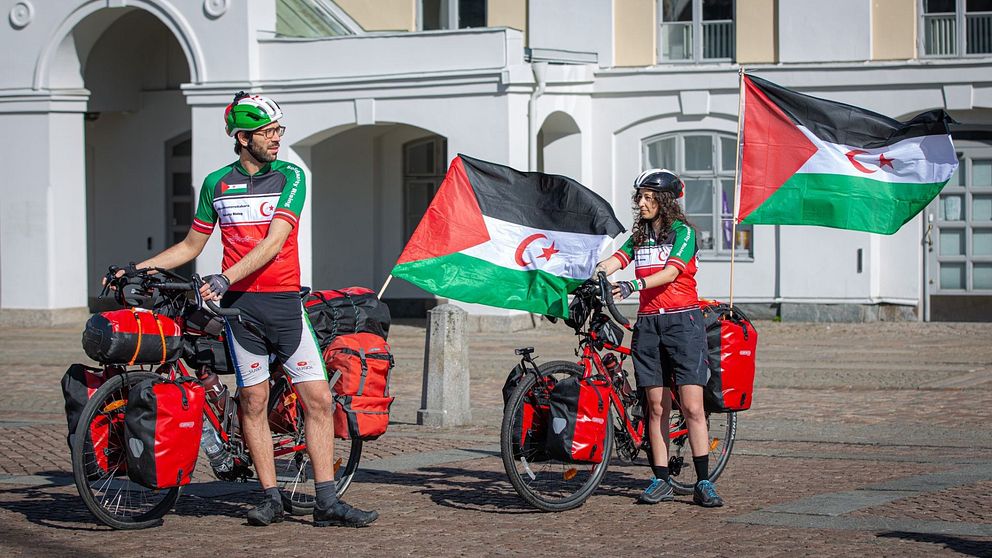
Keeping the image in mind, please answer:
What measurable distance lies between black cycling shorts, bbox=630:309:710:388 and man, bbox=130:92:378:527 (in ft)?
5.64

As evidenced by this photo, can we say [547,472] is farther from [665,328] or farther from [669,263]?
[669,263]

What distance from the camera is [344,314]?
773 centimetres

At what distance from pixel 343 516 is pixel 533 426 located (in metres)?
1.11

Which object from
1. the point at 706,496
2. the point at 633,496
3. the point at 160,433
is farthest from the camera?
the point at 633,496

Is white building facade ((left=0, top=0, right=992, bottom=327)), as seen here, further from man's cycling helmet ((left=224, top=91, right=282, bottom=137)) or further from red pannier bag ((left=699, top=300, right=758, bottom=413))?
man's cycling helmet ((left=224, top=91, right=282, bottom=137))

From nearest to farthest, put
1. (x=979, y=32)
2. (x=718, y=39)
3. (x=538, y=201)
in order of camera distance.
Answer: (x=538, y=201) < (x=979, y=32) < (x=718, y=39)

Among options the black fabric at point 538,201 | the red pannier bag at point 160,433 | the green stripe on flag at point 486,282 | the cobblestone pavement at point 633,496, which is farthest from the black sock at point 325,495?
the black fabric at point 538,201

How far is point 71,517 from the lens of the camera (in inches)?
290

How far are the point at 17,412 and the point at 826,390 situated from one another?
24.2 feet

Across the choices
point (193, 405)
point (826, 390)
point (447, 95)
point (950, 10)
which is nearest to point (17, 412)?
point (193, 405)

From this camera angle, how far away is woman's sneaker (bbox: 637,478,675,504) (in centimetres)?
774

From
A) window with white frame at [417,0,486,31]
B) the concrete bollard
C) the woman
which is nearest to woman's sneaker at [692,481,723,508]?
the woman

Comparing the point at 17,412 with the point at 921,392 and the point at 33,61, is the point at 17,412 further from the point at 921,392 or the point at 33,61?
the point at 33,61

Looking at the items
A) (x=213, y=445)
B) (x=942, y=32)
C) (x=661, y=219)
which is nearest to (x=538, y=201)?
(x=661, y=219)
